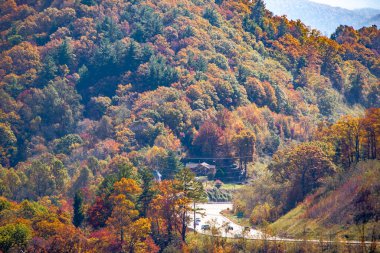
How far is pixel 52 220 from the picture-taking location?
7175cm

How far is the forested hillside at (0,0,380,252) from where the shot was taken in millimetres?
74312

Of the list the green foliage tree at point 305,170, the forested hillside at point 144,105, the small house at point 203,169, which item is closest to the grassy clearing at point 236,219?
the green foliage tree at point 305,170

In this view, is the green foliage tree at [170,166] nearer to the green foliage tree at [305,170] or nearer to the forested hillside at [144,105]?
the forested hillside at [144,105]

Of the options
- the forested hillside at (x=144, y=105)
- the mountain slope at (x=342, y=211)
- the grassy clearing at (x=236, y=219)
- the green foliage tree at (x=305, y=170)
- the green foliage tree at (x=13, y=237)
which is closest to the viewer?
the mountain slope at (x=342, y=211)

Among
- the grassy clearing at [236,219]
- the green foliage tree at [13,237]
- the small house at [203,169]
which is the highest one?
the small house at [203,169]

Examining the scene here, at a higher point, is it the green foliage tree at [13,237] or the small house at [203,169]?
the small house at [203,169]

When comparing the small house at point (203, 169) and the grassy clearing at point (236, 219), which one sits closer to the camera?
the grassy clearing at point (236, 219)

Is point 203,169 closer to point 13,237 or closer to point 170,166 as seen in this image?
point 170,166

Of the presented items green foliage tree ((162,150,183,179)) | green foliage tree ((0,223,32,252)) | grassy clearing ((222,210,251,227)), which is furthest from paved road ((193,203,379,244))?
green foliage tree ((0,223,32,252))

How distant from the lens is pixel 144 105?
4154 inches

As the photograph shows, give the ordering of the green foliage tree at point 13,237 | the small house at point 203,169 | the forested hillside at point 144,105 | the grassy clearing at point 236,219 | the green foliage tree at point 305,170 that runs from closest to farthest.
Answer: the green foliage tree at point 13,237 → the forested hillside at point 144,105 → the grassy clearing at point 236,219 → the green foliage tree at point 305,170 → the small house at point 203,169

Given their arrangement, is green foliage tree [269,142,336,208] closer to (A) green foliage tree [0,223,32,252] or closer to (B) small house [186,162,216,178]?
(B) small house [186,162,216,178]

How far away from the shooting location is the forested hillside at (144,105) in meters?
74.3

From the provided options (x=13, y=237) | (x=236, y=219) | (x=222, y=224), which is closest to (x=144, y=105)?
(x=236, y=219)
